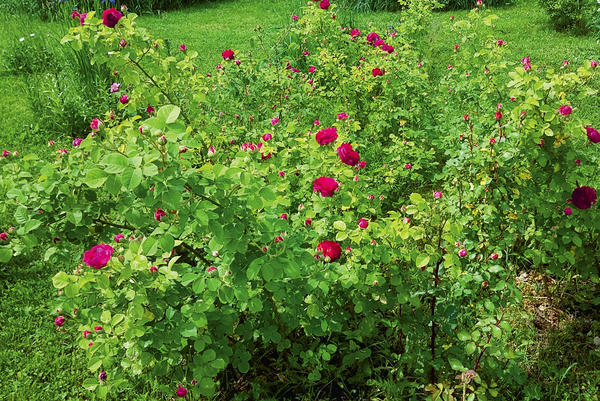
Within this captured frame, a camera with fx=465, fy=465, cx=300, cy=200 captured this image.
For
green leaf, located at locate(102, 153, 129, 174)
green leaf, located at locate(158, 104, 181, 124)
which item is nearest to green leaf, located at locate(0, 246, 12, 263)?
green leaf, located at locate(102, 153, 129, 174)

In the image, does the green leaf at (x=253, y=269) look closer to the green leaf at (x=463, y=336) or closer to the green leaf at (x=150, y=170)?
the green leaf at (x=150, y=170)

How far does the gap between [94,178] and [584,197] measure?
1.87m

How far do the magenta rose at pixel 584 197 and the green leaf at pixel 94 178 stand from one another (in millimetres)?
1833

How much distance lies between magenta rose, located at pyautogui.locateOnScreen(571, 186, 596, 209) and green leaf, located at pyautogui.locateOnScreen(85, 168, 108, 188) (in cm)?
183

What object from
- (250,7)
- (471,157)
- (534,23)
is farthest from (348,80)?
(250,7)

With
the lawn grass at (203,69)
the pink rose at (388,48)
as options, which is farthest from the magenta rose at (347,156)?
the pink rose at (388,48)

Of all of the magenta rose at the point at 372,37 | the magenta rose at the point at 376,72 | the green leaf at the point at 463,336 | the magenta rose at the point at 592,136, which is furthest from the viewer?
the magenta rose at the point at 372,37

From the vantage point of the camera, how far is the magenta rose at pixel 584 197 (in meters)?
1.94

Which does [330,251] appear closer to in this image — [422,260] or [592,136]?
[422,260]

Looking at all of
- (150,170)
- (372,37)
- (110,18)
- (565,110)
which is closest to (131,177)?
(150,170)

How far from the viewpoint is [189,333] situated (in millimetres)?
1577

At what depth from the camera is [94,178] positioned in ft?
4.06

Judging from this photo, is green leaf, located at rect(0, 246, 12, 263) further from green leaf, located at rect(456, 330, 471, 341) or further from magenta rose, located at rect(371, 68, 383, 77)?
magenta rose, located at rect(371, 68, 383, 77)

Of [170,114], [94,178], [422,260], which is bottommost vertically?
[422,260]
